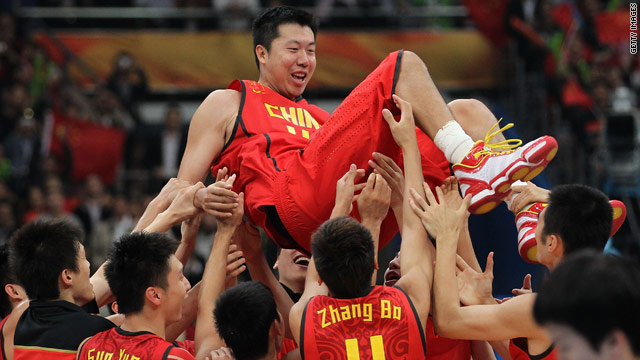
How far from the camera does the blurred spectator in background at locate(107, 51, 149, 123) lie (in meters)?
10.4

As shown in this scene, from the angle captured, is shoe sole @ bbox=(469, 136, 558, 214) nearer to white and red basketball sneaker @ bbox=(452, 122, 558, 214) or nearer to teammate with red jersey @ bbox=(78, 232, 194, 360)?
white and red basketball sneaker @ bbox=(452, 122, 558, 214)

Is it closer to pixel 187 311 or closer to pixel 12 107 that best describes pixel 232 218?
pixel 187 311

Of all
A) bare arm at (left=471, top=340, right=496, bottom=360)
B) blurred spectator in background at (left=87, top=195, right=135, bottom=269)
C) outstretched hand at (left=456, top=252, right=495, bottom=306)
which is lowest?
blurred spectator in background at (left=87, top=195, right=135, bottom=269)

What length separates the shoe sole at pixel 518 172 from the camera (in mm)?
3350

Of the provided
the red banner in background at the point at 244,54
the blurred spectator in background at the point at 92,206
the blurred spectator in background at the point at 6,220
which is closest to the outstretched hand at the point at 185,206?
the blurred spectator in background at the point at 92,206

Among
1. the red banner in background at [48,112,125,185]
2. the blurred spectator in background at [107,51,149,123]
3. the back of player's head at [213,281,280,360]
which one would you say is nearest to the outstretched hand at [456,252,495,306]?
the back of player's head at [213,281,280,360]

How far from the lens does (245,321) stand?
3.23 meters

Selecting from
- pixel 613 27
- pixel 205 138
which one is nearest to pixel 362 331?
pixel 205 138

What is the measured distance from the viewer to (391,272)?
3.96m

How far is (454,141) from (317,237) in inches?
32.6

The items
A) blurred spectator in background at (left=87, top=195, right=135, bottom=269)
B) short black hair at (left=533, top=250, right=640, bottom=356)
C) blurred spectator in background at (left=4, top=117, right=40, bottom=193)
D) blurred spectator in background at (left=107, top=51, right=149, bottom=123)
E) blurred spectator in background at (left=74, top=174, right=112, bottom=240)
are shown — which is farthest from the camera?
blurred spectator in background at (left=107, top=51, right=149, bottom=123)

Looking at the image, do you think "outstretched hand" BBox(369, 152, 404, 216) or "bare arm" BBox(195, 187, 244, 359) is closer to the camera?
"bare arm" BBox(195, 187, 244, 359)

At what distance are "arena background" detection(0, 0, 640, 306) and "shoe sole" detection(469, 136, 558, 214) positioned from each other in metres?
5.03

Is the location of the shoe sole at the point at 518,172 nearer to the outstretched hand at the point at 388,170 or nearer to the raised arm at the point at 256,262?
the outstretched hand at the point at 388,170
